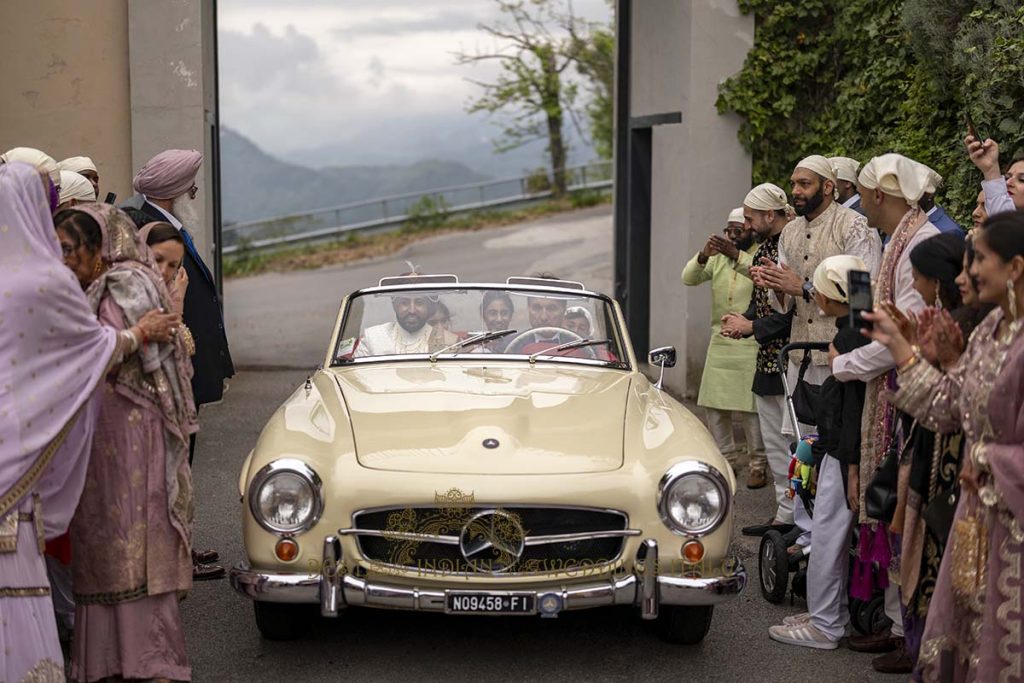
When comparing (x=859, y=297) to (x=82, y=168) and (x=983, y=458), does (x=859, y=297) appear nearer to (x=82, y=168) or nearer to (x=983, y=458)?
(x=983, y=458)

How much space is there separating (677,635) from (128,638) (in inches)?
92.8

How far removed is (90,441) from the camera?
5.03 metres

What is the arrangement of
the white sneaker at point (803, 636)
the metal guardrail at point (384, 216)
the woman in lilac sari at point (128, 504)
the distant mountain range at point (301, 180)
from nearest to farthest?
the woman in lilac sari at point (128, 504) → the white sneaker at point (803, 636) → the metal guardrail at point (384, 216) → the distant mountain range at point (301, 180)

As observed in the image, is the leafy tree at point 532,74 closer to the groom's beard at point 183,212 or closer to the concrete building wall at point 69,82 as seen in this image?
the concrete building wall at point 69,82

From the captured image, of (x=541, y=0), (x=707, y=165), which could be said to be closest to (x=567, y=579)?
(x=707, y=165)

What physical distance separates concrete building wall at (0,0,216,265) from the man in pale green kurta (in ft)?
16.2

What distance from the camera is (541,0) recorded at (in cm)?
3703

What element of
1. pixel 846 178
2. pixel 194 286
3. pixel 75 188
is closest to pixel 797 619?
pixel 194 286

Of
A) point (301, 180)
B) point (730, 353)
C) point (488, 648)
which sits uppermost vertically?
point (730, 353)

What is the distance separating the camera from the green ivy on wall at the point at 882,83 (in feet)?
29.9

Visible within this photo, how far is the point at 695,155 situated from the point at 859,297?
Result: 772 centimetres

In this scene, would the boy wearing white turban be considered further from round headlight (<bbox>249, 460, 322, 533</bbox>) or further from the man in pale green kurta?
the man in pale green kurta

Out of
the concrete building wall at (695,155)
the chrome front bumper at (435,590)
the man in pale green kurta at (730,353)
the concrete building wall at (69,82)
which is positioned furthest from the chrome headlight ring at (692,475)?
the concrete building wall at (69,82)

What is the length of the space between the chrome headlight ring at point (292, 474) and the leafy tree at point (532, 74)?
3147cm
